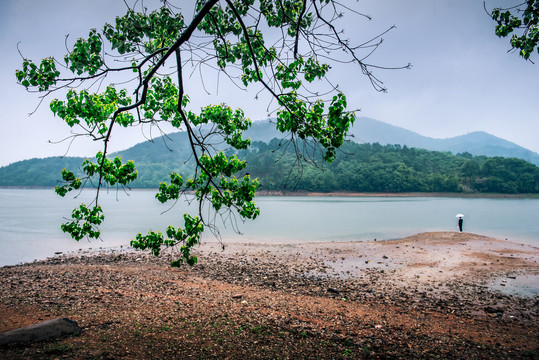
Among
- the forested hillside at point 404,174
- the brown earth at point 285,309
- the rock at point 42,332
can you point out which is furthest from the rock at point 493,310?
the forested hillside at point 404,174

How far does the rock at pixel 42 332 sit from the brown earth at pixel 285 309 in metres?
0.16

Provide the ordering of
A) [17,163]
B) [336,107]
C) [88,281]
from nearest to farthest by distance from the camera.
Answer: [336,107] < [88,281] < [17,163]

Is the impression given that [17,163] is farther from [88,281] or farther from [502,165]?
[502,165]

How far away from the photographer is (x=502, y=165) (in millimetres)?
80312

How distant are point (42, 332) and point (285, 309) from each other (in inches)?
165

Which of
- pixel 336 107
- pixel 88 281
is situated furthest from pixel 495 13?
pixel 88 281

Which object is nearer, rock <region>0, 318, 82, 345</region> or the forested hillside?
rock <region>0, 318, 82, 345</region>

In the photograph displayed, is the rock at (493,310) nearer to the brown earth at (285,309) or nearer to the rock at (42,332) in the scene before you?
the brown earth at (285,309)

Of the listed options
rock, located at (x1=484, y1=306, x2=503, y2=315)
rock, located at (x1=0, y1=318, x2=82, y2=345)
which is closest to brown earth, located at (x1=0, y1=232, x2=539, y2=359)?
rock, located at (x1=484, y1=306, x2=503, y2=315)

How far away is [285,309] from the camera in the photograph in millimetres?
A: 6605

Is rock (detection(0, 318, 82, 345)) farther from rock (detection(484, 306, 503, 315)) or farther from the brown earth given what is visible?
rock (detection(484, 306, 503, 315))

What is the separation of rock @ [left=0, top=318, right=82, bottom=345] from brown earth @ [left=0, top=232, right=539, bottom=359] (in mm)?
156

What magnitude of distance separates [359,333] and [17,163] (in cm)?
18864

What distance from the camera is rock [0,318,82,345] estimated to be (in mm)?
4355
